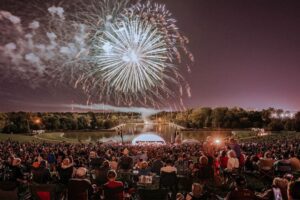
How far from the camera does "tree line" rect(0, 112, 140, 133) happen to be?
124875mm

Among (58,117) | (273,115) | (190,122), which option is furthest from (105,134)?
(273,115)

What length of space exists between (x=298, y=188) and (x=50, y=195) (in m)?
5.68

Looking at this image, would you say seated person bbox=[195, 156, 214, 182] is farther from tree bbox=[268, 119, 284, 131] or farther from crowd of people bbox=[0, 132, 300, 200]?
tree bbox=[268, 119, 284, 131]

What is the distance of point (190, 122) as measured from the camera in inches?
6713

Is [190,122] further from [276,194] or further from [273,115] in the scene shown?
[276,194]

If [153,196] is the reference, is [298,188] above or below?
above

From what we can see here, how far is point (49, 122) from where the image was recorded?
15525 cm

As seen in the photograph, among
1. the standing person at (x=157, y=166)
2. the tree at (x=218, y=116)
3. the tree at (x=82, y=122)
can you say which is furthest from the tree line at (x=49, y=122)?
the standing person at (x=157, y=166)

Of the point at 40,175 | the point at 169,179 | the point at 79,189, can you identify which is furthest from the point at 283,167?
the point at 40,175

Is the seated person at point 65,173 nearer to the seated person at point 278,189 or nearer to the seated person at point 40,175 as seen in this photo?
the seated person at point 40,175

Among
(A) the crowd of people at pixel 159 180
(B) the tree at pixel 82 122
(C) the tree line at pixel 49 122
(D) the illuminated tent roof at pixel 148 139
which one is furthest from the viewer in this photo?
(B) the tree at pixel 82 122

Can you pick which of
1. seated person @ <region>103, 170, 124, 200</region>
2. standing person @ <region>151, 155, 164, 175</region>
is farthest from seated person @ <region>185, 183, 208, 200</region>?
standing person @ <region>151, 155, 164, 175</region>

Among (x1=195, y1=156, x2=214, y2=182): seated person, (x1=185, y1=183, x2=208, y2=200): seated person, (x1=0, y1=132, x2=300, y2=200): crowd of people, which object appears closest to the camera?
(x1=185, y1=183, x2=208, y2=200): seated person

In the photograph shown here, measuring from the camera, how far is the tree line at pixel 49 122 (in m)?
125
